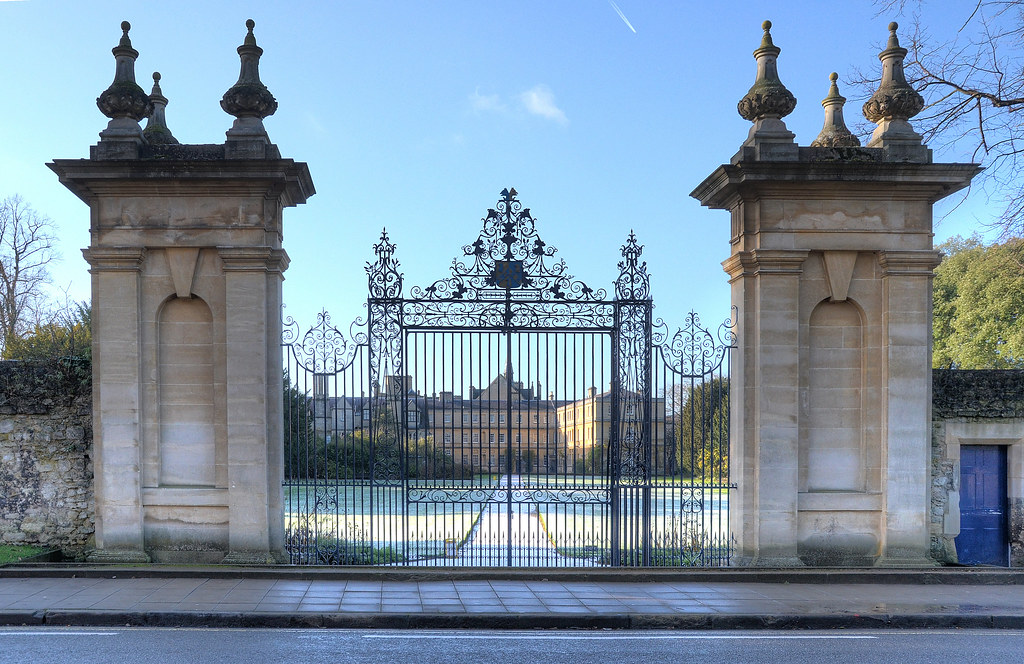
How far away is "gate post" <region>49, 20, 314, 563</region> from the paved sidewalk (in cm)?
73

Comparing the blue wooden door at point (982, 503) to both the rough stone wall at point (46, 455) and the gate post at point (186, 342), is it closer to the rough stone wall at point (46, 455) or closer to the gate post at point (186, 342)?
the gate post at point (186, 342)

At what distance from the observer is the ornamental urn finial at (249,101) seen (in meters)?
10.6

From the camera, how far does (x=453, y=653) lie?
711 cm

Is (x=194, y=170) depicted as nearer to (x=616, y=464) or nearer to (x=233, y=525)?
(x=233, y=525)

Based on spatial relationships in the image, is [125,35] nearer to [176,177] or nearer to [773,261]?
[176,177]

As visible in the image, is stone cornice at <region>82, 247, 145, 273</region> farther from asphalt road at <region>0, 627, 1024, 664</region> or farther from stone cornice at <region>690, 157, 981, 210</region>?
stone cornice at <region>690, 157, 981, 210</region>

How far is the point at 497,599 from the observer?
9008mm

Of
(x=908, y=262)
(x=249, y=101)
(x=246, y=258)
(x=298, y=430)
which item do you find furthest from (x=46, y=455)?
(x=908, y=262)

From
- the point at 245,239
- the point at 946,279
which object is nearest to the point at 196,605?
the point at 245,239

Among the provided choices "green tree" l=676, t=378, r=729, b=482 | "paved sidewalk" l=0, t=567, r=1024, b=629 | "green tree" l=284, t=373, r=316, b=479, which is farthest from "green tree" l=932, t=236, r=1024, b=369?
"green tree" l=284, t=373, r=316, b=479

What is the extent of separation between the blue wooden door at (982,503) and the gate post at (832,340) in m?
1.05

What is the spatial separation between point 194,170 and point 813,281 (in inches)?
312

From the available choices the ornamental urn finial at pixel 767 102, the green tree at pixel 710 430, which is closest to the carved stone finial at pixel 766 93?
the ornamental urn finial at pixel 767 102

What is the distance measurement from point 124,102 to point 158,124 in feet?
3.26
